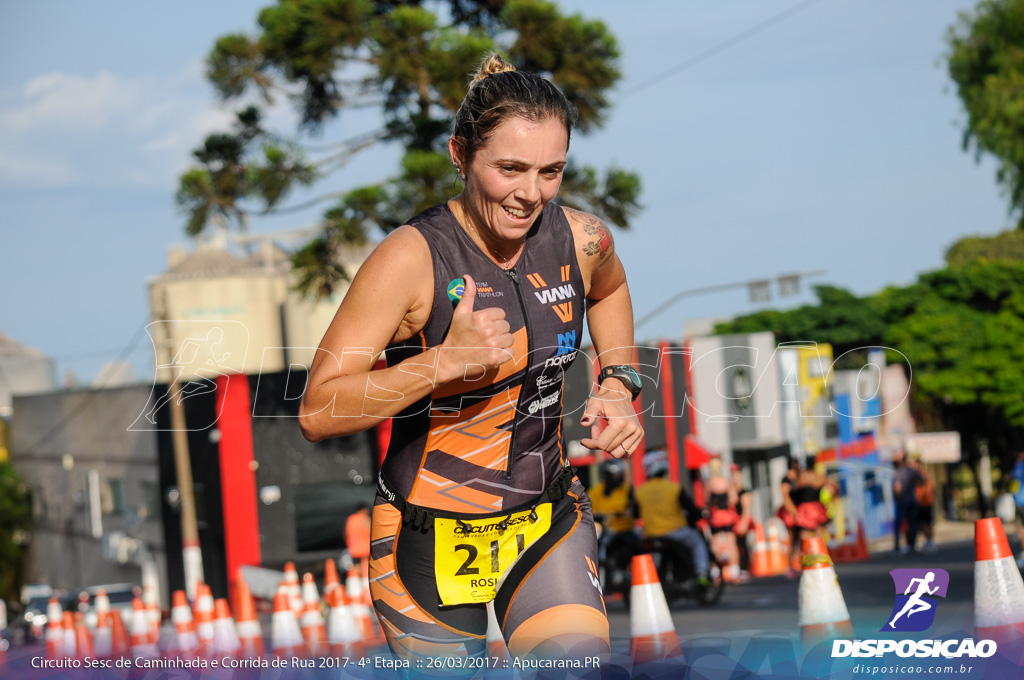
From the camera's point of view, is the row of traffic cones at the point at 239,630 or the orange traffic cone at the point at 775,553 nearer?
the row of traffic cones at the point at 239,630

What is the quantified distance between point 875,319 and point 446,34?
33028mm

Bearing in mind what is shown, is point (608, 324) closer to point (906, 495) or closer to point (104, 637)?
point (104, 637)

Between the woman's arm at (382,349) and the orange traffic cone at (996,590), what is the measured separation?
243 centimetres

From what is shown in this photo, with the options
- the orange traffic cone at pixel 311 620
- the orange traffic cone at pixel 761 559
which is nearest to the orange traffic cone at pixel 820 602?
the orange traffic cone at pixel 311 620

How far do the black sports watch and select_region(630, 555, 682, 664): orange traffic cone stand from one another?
7.42 ft

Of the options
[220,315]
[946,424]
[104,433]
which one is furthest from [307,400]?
[220,315]

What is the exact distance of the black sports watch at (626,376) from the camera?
327cm

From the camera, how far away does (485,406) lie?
3.10 metres

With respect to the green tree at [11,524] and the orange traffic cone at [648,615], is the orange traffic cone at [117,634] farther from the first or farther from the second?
the green tree at [11,524]

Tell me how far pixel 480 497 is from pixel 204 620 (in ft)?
23.7

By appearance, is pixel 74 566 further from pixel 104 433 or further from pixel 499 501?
pixel 499 501

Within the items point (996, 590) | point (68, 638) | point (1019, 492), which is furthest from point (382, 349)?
point (1019, 492)

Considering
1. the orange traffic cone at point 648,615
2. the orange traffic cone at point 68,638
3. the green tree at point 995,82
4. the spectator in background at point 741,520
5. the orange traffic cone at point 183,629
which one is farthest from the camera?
the green tree at point 995,82

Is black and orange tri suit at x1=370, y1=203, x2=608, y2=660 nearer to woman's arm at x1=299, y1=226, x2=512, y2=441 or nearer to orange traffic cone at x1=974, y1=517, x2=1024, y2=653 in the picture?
woman's arm at x1=299, y1=226, x2=512, y2=441
